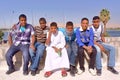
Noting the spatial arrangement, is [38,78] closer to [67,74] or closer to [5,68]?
[67,74]

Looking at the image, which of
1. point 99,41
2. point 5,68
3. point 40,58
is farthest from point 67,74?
point 5,68

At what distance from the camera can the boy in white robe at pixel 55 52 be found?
6935 millimetres

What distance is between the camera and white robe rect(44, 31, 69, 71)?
22.8 ft

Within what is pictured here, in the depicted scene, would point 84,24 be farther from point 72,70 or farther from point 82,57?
point 72,70

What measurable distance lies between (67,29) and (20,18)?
3.95 ft

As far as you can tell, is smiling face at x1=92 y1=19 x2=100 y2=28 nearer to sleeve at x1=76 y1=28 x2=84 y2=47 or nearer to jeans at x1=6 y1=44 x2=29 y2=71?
sleeve at x1=76 y1=28 x2=84 y2=47

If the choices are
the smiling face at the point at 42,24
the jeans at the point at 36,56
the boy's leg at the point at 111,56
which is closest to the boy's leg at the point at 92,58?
the boy's leg at the point at 111,56

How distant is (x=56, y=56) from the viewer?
702 cm

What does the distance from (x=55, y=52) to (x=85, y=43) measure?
31.1 inches

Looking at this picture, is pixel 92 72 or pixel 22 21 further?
pixel 22 21

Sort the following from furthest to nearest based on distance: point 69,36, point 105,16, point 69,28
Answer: point 105,16 < point 69,36 < point 69,28

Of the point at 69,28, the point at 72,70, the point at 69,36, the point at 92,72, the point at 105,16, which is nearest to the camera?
the point at 92,72

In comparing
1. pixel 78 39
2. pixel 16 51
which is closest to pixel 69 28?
pixel 78 39

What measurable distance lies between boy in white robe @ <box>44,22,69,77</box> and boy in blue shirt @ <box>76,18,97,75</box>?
37 centimetres
